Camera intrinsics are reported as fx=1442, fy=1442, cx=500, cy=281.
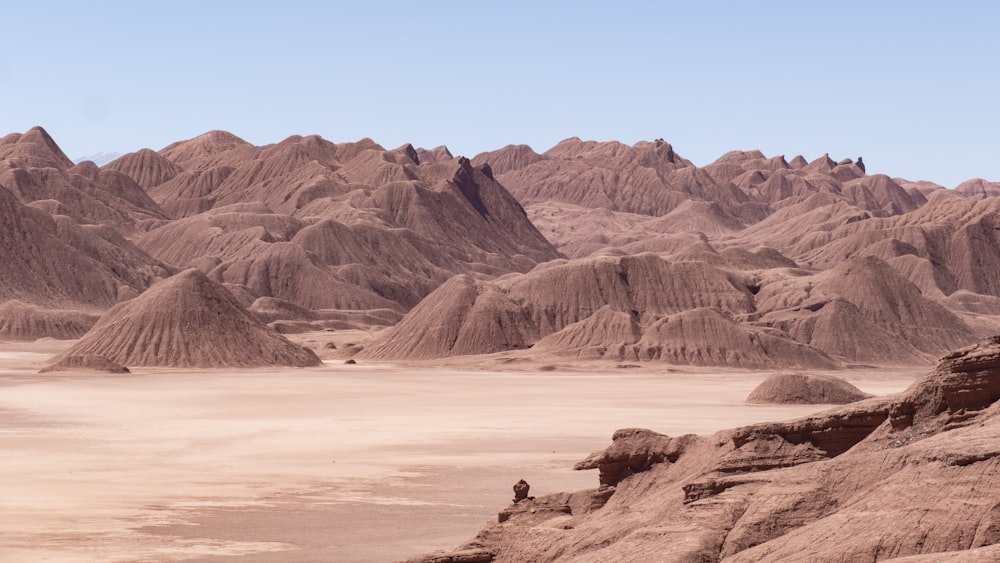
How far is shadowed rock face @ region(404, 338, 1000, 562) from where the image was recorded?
37.2 ft

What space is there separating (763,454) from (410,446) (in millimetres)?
20182

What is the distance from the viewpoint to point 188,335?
7319 centimetres

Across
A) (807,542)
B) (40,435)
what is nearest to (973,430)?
(807,542)

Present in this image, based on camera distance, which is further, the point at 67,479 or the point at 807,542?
the point at 67,479

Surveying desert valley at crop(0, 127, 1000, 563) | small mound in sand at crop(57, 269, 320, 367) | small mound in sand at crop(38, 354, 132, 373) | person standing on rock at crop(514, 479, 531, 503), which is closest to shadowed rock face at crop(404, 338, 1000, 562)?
desert valley at crop(0, 127, 1000, 563)

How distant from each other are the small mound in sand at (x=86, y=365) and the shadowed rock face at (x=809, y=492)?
169ft

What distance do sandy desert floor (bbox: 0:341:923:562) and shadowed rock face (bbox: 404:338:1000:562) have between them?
3.72 m

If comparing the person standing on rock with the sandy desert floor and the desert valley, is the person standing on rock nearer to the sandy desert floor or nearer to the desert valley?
the desert valley

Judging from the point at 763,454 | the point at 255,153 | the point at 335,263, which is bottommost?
the point at 763,454

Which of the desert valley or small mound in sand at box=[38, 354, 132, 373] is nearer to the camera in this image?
the desert valley

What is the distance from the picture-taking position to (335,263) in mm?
140750

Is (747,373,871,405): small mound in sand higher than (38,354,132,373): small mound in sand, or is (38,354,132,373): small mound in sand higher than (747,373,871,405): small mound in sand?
(38,354,132,373): small mound in sand

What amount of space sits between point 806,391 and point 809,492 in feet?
127

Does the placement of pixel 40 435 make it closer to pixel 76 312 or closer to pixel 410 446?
pixel 410 446
